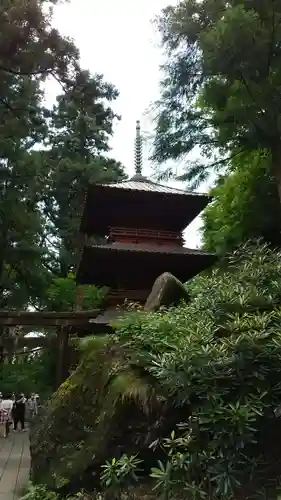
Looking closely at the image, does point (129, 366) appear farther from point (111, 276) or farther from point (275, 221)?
point (275, 221)

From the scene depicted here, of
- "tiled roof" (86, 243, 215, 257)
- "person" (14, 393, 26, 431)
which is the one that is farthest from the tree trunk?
"person" (14, 393, 26, 431)

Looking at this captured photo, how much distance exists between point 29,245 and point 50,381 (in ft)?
23.2

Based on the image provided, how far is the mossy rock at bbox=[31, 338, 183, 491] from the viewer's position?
4594 mm

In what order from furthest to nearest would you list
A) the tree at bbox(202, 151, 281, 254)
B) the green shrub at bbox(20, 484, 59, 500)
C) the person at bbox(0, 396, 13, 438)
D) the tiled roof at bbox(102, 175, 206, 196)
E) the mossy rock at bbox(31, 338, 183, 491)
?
1. the person at bbox(0, 396, 13, 438)
2. the tree at bbox(202, 151, 281, 254)
3. the tiled roof at bbox(102, 175, 206, 196)
4. the green shrub at bbox(20, 484, 59, 500)
5. the mossy rock at bbox(31, 338, 183, 491)

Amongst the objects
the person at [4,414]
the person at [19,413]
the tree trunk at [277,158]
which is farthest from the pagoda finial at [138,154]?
the person at [4,414]

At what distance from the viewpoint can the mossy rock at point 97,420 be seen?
459cm

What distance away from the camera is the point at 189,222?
13297 millimetres

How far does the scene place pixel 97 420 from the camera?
17.0 feet

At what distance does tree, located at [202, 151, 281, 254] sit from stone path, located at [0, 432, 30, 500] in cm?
728

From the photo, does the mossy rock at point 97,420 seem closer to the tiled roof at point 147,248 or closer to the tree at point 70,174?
the tiled roof at point 147,248

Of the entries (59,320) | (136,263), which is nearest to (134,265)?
(136,263)

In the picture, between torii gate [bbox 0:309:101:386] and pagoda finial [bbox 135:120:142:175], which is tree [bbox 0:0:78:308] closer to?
pagoda finial [bbox 135:120:142:175]

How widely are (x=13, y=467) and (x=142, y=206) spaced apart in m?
7.04

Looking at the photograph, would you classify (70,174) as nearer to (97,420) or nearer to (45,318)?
(45,318)
